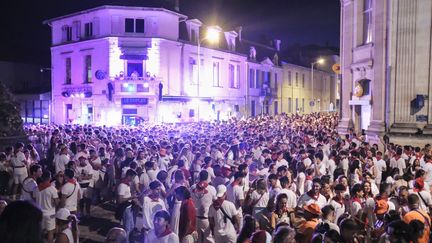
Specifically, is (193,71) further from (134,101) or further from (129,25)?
(129,25)

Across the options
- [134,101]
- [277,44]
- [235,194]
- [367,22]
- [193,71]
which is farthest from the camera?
[277,44]

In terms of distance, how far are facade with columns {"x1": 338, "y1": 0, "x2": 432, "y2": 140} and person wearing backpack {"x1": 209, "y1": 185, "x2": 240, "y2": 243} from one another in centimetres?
1497

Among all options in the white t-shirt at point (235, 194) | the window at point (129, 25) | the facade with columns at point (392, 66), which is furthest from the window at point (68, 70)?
the white t-shirt at point (235, 194)

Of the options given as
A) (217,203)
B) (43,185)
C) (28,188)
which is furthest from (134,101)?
(217,203)

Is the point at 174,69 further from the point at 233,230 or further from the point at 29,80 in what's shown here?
the point at 233,230

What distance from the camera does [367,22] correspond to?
24.4 metres

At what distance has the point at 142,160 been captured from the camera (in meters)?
12.7

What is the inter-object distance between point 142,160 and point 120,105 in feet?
78.8

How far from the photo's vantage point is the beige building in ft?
195

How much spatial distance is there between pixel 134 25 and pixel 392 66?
2255 centimetres

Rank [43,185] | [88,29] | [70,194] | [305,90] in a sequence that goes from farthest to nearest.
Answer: [305,90] < [88,29] < [70,194] < [43,185]

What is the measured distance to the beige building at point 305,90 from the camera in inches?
2341

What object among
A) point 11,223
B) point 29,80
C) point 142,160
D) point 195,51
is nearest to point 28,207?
point 11,223

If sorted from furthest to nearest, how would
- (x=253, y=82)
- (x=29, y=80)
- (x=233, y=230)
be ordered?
(x=253, y=82)
(x=29, y=80)
(x=233, y=230)
